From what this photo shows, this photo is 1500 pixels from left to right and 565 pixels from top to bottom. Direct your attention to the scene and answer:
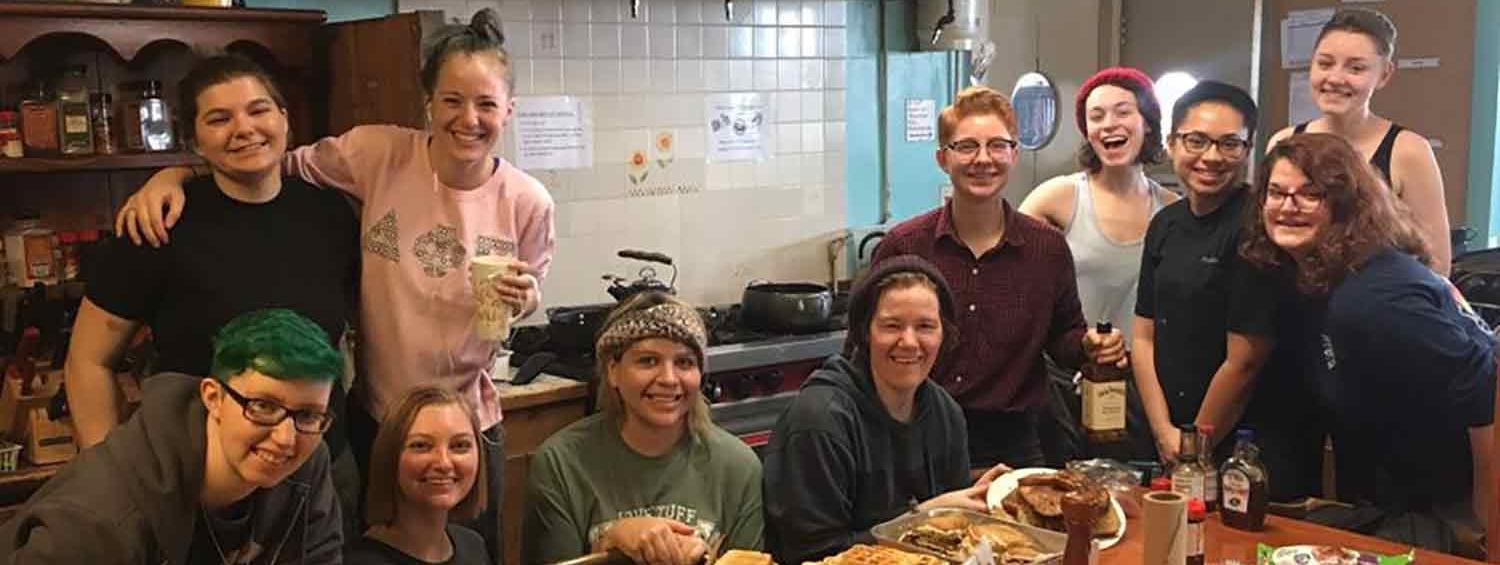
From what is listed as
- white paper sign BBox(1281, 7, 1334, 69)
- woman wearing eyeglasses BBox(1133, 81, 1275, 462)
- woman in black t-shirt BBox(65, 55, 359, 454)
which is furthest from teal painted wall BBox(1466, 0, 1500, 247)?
woman in black t-shirt BBox(65, 55, 359, 454)

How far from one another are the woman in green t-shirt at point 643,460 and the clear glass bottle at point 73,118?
4.55 ft

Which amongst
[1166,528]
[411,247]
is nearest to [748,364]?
[411,247]

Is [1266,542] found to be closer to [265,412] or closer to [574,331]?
[265,412]

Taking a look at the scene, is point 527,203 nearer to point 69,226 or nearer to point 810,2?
point 69,226

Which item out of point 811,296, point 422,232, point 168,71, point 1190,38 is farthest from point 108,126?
point 1190,38

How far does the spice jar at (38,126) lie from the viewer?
296 cm

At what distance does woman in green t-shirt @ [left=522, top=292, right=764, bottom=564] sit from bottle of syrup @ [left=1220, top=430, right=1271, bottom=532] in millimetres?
806

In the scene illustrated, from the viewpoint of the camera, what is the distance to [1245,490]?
232cm

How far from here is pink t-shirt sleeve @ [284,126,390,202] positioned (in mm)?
2545

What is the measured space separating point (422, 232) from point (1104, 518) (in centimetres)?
131

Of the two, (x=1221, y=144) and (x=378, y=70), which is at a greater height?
(x=378, y=70)

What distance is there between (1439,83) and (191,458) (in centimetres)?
396

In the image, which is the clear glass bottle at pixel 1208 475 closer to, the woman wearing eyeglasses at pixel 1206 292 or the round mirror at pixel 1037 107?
the woman wearing eyeglasses at pixel 1206 292

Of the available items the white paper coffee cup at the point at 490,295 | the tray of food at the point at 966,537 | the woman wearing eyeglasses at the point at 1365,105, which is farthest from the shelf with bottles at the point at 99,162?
the woman wearing eyeglasses at the point at 1365,105
